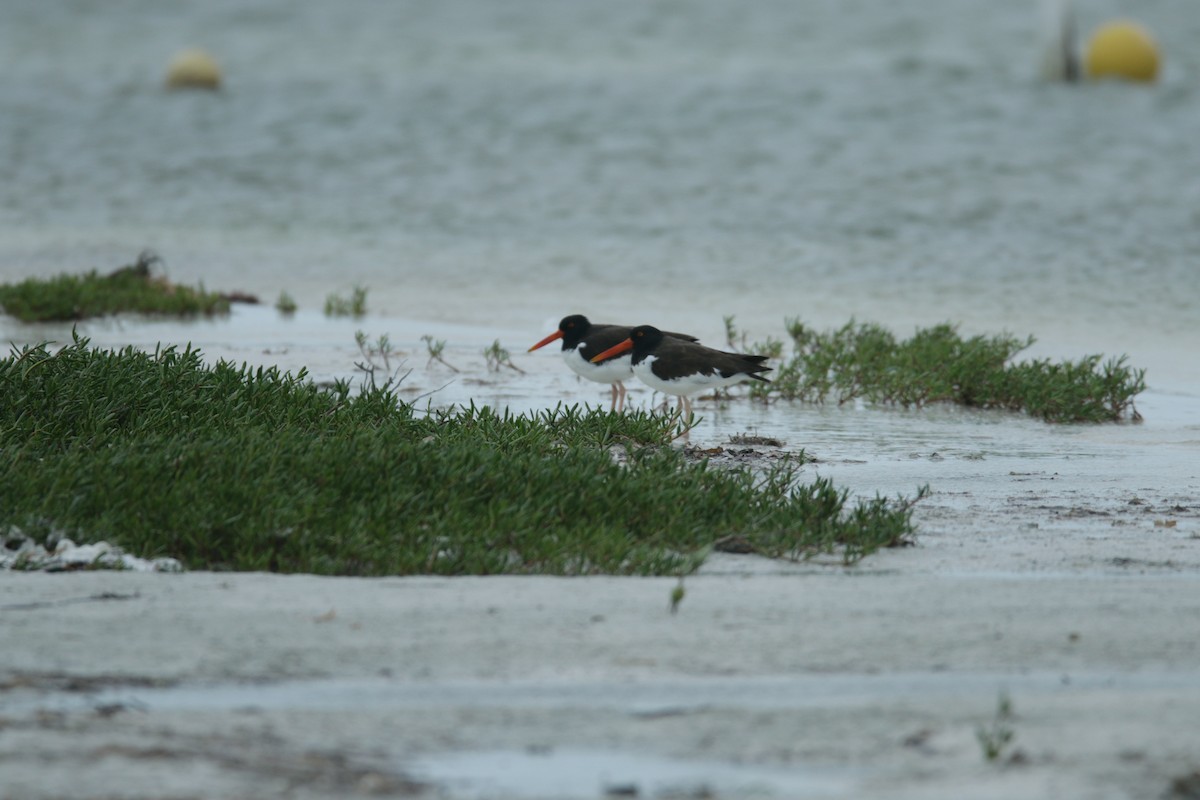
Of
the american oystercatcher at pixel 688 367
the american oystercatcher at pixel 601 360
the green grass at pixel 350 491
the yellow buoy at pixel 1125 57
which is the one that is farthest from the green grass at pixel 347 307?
the yellow buoy at pixel 1125 57

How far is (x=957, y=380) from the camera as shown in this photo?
10422 millimetres

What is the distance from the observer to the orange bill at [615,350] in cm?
904

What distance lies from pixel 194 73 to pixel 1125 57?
23953mm

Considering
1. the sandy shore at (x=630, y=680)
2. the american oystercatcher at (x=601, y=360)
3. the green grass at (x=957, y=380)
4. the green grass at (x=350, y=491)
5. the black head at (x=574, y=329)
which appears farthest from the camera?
the green grass at (x=957, y=380)

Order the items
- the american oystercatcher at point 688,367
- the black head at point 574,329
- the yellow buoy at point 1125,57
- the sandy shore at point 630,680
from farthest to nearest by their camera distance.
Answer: the yellow buoy at point 1125,57 < the black head at point 574,329 < the american oystercatcher at point 688,367 < the sandy shore at point 630,680

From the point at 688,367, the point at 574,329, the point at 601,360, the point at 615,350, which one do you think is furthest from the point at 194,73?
the point at 688,367

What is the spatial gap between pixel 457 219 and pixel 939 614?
17.0 metres

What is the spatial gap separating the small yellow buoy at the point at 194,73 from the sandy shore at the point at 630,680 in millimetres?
35771

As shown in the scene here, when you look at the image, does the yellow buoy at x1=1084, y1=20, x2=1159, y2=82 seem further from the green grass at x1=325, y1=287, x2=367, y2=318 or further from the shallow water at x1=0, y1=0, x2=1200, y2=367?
the green grass at x1=325, y1=287, x2=367, y2=318

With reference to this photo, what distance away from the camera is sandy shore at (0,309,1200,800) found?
3736 millimetres

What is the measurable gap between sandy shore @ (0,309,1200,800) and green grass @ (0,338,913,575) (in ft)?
0.91

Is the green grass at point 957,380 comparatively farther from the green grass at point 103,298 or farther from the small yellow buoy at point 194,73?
the small yellow buoy at point 194,73

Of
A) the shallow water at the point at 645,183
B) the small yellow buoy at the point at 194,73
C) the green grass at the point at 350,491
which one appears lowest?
the green grass at the point at 350,491

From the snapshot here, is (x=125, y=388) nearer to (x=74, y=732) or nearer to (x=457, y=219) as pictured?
(x=74, y=732)
